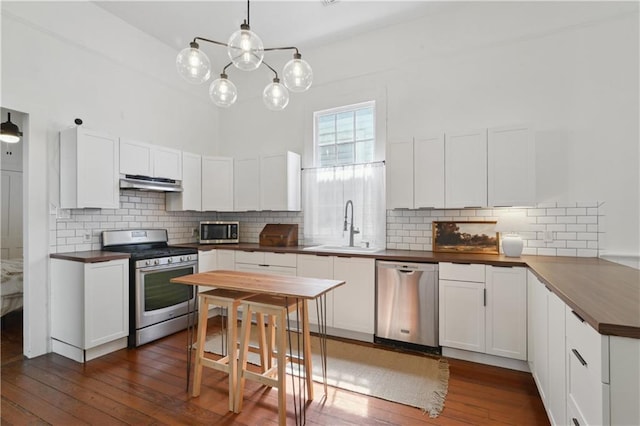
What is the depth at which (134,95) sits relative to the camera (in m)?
3.96

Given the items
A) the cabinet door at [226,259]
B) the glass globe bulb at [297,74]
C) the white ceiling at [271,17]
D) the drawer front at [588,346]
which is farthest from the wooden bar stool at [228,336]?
the white ceiling at [271,17]

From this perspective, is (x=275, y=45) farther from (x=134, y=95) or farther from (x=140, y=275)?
(x=140, y=275)

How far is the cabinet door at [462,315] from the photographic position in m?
2.77

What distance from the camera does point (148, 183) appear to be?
366cm

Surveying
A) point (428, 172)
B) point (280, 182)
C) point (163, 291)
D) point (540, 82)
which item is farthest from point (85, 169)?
point (540, 82)

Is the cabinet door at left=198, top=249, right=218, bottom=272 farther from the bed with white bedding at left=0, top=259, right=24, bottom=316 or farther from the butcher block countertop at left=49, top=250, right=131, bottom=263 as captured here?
the bed with white bedding at left=0, top=259, right=24, bottom=316

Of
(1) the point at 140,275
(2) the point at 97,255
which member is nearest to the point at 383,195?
(1) the point at 140,275

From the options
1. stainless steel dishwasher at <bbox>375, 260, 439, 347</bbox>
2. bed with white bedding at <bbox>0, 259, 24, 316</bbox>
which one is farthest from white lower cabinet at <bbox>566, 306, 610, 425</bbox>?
bed with white bedding at <bbox>0, 259, 24, 316</bbox>

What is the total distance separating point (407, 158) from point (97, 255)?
333 cm

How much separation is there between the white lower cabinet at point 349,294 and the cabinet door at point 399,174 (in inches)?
29.7

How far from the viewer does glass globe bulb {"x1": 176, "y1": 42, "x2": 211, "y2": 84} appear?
1.97 meters

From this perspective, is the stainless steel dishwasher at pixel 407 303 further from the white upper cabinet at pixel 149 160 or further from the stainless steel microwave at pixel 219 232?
the white upper cabinet at pixel 149 160

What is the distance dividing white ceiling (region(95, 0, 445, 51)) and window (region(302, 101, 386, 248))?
3.14 ft

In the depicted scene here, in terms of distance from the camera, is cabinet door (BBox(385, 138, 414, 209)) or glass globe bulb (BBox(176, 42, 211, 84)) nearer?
glass globe bulb (BBox(176, 42, 211, 84))
